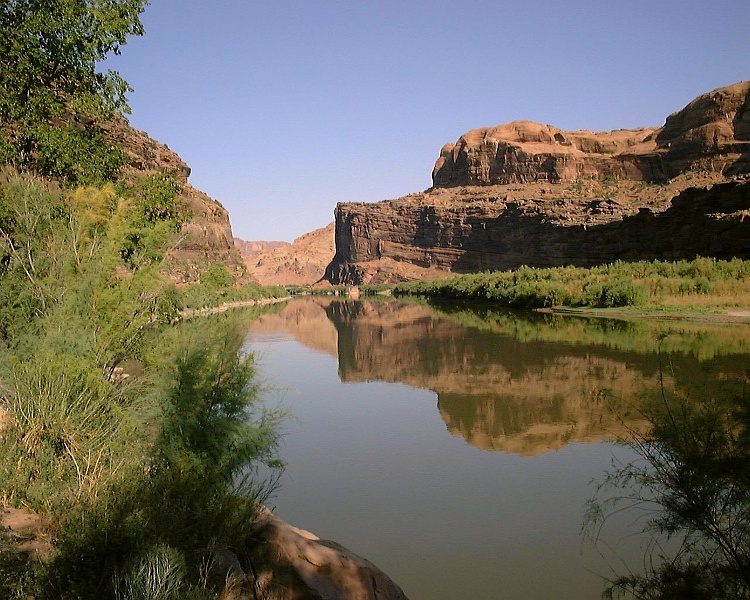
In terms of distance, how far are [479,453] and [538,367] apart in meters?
7.98

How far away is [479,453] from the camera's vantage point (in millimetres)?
9172

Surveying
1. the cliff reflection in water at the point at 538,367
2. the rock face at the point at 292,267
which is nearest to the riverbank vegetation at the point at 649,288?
the cliff reflection in water at the point at 538,367

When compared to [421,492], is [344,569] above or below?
above

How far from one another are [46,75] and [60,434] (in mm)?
7253

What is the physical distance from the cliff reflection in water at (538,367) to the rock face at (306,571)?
7.96 feet

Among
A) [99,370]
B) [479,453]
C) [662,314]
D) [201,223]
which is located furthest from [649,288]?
[201,223]

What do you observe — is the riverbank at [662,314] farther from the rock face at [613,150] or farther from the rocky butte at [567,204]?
the rock face at [613,150]

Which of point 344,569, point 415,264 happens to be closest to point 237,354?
point 344,569

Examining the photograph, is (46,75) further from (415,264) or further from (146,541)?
(415,264)

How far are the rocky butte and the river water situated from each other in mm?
35540

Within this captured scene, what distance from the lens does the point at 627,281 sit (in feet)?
111

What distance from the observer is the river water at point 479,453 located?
17.7 ft

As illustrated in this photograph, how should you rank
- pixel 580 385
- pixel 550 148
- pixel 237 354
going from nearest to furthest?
1. pixel 237 354
2. pixel 580 385
3. pixel 550 148

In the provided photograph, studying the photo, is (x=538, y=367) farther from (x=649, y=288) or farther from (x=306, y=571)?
(x=649, y=288)
